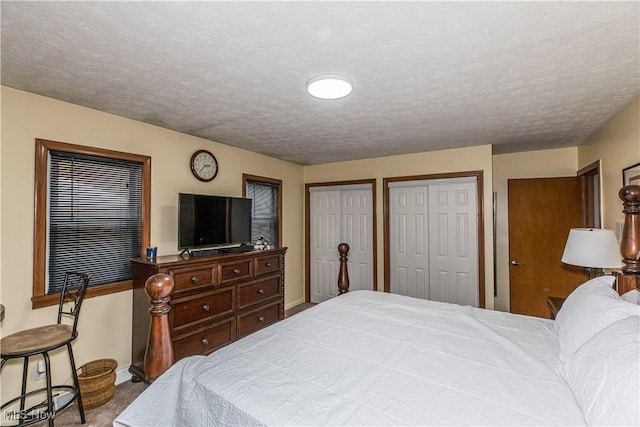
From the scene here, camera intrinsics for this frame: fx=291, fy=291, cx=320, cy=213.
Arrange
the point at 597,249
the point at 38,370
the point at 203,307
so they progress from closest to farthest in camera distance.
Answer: the point at 597,249 → the point at 38,370 → the point at 203,307

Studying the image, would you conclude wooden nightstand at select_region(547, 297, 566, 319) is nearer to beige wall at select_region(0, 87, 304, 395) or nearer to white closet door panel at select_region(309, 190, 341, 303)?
white closet door panel at select_region(309, 190, 341, 303)

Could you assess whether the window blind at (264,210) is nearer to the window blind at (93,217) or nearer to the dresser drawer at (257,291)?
the dresser drawer at (257,291)

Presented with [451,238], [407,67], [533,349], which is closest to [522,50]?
[407,67]

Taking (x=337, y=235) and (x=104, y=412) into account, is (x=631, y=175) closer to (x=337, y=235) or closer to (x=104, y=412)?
(x=337, y=235)

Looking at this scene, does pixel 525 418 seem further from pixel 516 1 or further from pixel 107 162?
pixel 107 162

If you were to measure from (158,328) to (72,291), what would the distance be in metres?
1.57

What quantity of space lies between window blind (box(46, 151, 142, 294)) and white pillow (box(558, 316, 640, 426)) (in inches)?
126

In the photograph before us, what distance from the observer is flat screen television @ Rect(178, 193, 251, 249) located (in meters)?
2.86

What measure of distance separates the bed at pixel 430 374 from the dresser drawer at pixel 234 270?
1272 millimetres

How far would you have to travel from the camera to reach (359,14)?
50.7 inches

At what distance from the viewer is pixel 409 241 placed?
4250mm

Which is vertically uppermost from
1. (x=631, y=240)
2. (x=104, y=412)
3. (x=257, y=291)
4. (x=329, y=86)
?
(x=329, y=86)

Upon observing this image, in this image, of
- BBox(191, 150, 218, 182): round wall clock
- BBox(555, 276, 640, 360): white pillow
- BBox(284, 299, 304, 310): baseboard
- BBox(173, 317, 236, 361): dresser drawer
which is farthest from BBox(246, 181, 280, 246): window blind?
BBox(555, 276, 640, 360): white pillow

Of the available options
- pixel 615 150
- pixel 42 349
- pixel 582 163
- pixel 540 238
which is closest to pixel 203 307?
pixel 42 349
